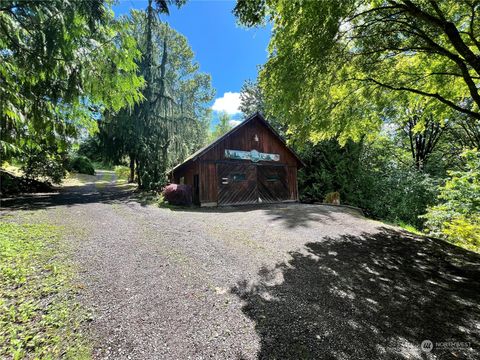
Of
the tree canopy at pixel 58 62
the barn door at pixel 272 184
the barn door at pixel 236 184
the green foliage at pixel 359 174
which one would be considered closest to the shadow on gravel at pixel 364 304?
the tree canopy at pixel 58 62

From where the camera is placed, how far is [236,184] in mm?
13820

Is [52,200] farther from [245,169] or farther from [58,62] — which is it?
[245,169]

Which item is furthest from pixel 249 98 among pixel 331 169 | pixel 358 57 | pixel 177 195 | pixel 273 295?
pixel 273 295

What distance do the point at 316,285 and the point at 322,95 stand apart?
18.1 ft

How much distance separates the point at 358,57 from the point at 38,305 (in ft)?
26.2

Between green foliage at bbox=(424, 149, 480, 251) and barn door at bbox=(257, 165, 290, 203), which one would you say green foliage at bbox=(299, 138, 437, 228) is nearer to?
barn door at bbox=(257, 165, 290, 203)

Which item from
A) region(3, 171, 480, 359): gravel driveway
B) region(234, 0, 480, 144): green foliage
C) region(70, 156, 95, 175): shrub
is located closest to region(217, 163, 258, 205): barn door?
region(234, 0, 480, 144): green foliage

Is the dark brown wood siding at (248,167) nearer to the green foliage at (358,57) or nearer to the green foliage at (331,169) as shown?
the green foliage at (331,169)

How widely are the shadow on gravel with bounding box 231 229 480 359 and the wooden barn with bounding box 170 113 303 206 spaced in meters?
8.65

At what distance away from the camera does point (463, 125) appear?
1594cm

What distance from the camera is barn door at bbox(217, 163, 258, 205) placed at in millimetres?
13352

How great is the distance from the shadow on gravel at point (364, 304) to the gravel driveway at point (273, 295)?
0.6 inches

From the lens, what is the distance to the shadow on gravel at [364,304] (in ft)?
7.88

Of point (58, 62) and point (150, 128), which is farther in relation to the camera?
point (150, 128)
